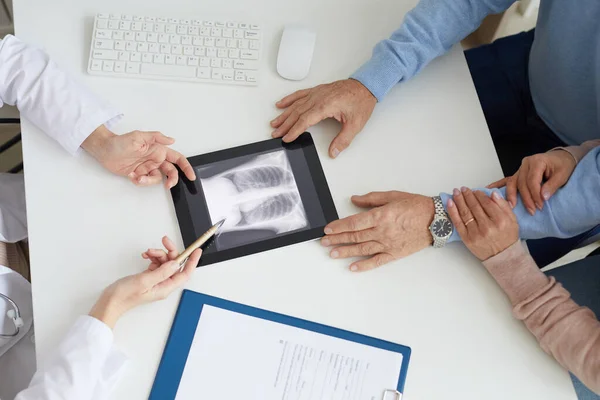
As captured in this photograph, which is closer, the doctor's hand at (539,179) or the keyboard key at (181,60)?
the doctor's hand at (539,179)

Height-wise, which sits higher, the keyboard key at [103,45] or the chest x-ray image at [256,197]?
the keyboard key at [103,45]

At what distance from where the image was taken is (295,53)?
109 centimetres

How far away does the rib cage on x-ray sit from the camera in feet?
3.14

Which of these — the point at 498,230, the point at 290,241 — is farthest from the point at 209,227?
the point at 498,230

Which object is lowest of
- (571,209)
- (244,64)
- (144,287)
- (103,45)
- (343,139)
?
(571,209)

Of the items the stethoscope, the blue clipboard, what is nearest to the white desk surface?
the blue clipboard

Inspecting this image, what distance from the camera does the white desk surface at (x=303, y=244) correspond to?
889mm

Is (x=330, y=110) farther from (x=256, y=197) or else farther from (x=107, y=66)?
(x=107, y=66)

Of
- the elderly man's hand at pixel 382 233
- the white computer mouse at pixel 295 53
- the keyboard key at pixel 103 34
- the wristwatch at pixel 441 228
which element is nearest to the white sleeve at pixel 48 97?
the keyboard key at pixel 103 34

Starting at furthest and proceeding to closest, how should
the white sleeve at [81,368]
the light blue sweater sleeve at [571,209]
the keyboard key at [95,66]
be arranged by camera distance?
the keyboard key at [95,66], the light blue sweater sleeve at [571,209], the white sleeve at [81,368]

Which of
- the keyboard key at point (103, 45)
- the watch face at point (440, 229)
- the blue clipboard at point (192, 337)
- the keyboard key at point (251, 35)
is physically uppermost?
the keyboard key at point (103, 45)

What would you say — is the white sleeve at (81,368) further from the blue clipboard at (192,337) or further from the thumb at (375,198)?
the thumb at (375,198)

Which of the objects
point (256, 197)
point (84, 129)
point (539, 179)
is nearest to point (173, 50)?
point (84, 129)

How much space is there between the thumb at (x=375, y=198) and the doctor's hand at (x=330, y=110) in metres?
0.10
